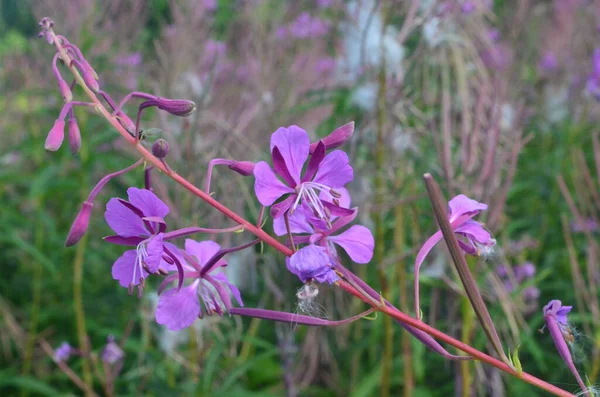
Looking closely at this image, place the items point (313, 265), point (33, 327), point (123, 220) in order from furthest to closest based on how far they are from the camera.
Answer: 1. point (33, 327)
2. point (123, 220)
3. point (313, 265)

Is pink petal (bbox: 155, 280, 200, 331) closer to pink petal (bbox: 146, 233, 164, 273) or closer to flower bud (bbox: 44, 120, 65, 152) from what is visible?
pink petal (bbox: 146, 233, 164, 273)

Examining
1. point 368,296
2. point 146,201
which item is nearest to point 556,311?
point 368,296

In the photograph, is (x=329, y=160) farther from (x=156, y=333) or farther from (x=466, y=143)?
(x=156, y=333)

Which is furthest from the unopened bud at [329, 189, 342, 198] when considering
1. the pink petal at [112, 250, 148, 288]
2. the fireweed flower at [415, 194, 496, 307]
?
the pink petal at [112, 250, 148, 288]

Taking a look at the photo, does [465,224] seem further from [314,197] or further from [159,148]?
[159,148]

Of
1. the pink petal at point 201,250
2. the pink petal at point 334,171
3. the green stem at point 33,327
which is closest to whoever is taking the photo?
the pink petal at point 334,171

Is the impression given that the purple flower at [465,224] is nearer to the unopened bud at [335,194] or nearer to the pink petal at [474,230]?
the pink petal at [474,230]

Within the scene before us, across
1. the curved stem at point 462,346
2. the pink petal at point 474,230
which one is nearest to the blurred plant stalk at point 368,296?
the curved stem at point 462,346
